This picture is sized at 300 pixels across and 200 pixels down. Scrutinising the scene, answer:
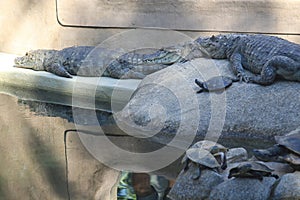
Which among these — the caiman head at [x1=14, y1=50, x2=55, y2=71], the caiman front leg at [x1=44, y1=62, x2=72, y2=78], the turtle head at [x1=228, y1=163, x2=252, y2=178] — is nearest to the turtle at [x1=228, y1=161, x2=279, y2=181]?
the turtle head at [x1=228, y1=163, x2=252, y2=178]

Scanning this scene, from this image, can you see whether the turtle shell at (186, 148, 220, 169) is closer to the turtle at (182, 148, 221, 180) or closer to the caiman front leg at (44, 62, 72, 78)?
the turtle at (182, 148, 221, 180)

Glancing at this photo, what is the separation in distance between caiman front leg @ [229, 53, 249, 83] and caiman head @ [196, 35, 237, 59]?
0.46 ft

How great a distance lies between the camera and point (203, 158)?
321cm

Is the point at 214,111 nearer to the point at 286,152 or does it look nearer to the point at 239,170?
the point at 286,152

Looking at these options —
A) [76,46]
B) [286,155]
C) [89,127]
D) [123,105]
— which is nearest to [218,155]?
[286,155]

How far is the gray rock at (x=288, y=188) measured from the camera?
9.23 ft

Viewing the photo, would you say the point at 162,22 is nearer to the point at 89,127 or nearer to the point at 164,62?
the point at 164,62

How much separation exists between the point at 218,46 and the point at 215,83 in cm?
71

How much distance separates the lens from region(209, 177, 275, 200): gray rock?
290cm

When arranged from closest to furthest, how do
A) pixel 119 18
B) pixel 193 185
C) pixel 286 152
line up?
pixel 193 185, pixel 286 152, pixel 119 18

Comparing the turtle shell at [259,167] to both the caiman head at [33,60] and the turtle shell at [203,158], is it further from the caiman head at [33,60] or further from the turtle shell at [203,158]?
the caiman head at [33,60]

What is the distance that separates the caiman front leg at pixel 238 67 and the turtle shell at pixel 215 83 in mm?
89

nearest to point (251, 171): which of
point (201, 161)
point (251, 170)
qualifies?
point (251, 170)

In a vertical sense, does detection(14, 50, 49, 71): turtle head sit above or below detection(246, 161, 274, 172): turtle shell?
above
